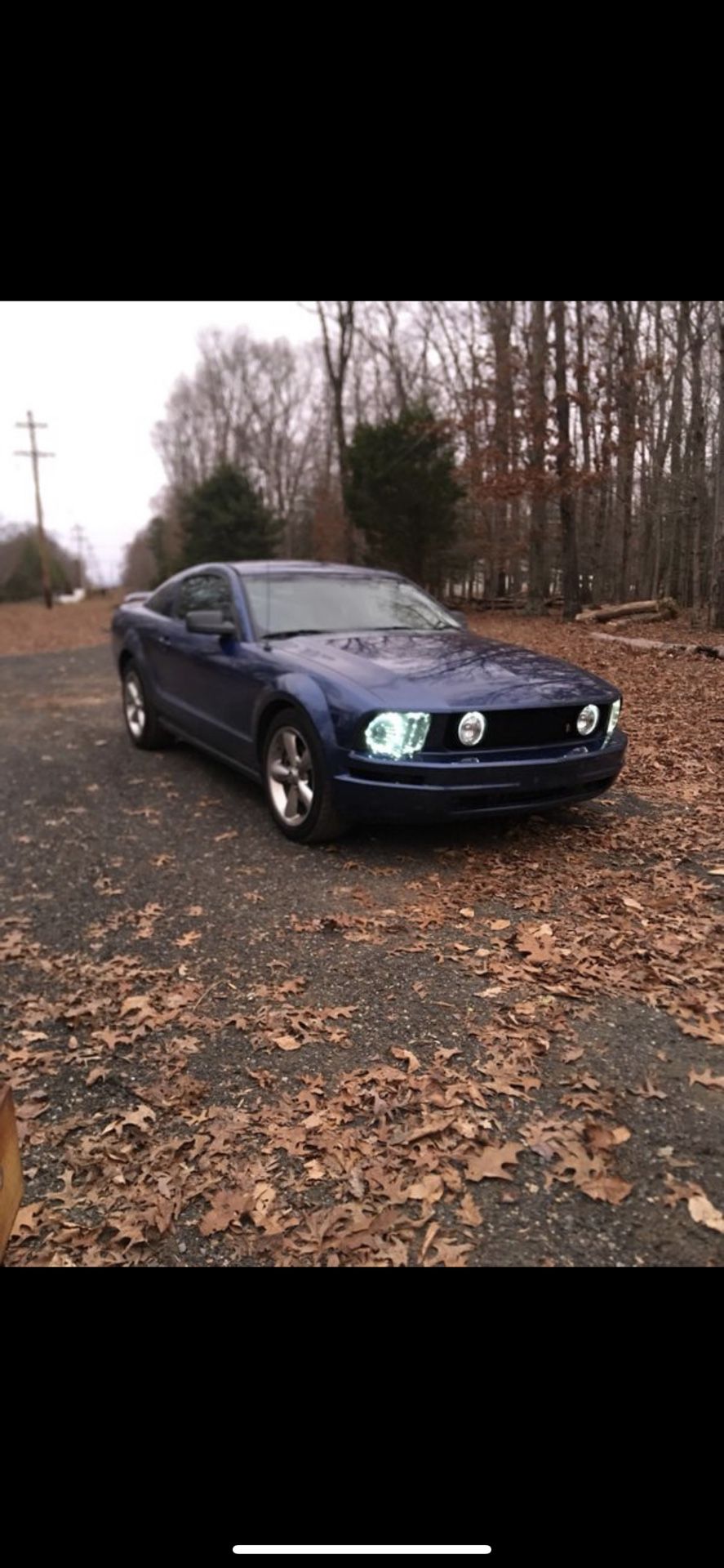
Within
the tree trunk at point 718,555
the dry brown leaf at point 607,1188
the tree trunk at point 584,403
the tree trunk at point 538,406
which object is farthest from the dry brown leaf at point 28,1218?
the tree trunk at point 538,406

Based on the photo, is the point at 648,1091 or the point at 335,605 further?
the point at 335,605

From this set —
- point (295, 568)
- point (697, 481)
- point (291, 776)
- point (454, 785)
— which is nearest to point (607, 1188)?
point (454, 785)

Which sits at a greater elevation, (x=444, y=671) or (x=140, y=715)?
(x=444, y=671)

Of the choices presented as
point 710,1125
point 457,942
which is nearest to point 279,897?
point 457,942

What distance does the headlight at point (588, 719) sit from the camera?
4160mm

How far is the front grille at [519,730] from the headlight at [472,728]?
0.05 ft

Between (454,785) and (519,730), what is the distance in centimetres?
45

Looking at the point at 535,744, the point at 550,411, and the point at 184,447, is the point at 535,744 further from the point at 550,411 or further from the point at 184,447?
the point at 184,447

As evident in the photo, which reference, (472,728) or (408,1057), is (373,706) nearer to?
(472,728)

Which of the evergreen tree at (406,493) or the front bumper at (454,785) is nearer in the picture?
the front bumper at (454,785)

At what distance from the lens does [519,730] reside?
3971mm

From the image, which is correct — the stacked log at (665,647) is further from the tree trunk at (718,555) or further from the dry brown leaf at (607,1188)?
the dry brown leaf at (607,1188)

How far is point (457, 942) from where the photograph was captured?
330 cm

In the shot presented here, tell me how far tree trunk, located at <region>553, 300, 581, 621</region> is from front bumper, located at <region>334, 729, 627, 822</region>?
11139 millimetres
